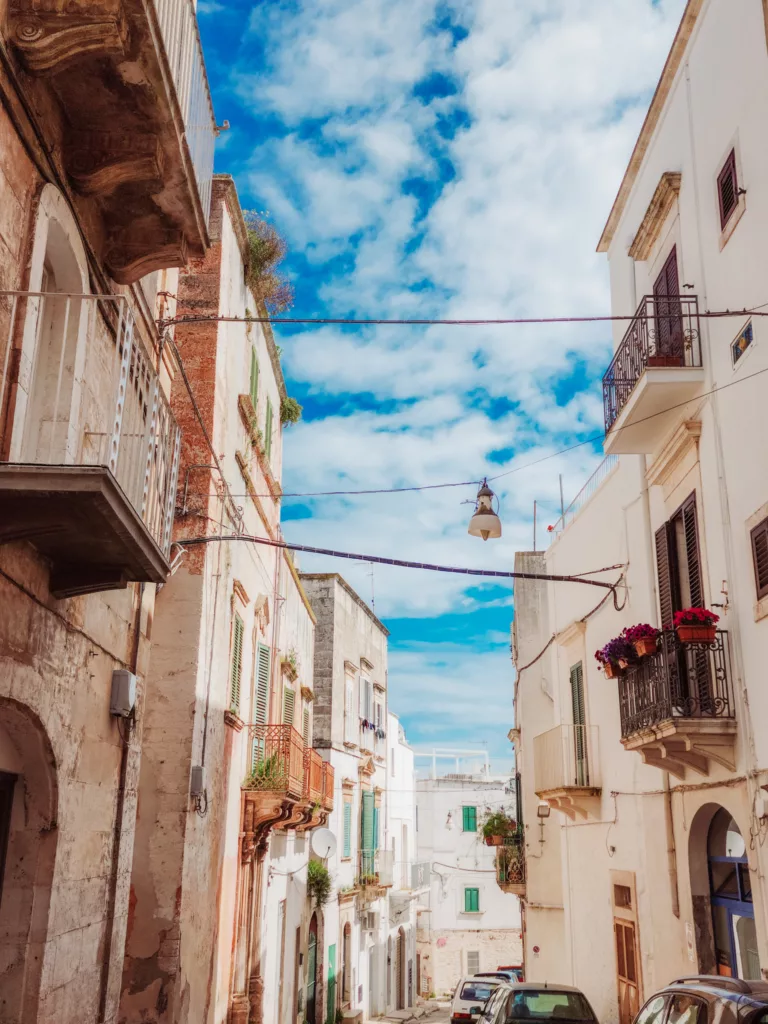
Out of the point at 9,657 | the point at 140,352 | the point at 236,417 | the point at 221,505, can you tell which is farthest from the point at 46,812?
the point at 236,417

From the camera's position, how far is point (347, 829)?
27719 millimetres

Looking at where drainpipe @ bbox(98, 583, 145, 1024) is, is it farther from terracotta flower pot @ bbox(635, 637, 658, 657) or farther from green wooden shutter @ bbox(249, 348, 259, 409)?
green wooden shutter @ bbox(249, 348, 259, 409)

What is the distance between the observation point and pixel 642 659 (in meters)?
11.4

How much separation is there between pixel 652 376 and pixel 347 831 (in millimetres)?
19909

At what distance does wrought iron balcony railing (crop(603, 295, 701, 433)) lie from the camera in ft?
37.3

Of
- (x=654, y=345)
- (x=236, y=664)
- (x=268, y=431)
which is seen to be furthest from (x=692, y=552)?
(x=268, y=431)

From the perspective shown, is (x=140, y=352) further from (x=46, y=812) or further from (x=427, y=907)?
(x=427, y=907)

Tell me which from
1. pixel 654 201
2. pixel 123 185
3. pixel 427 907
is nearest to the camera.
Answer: pixel 123 185

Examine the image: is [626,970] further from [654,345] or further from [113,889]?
[113,889]

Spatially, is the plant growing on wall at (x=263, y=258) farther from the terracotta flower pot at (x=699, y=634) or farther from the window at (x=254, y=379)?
the terracotta flower pot at (x=699, y=634)

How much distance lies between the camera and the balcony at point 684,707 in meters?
9.86

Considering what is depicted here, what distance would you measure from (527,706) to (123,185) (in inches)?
744

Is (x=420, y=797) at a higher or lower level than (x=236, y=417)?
lower

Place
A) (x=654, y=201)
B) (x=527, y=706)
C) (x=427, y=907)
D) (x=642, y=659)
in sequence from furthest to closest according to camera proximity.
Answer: (x=427, y=907) < (x=527, y=706) < (x=654, y=201) < (x=642, y=659)
